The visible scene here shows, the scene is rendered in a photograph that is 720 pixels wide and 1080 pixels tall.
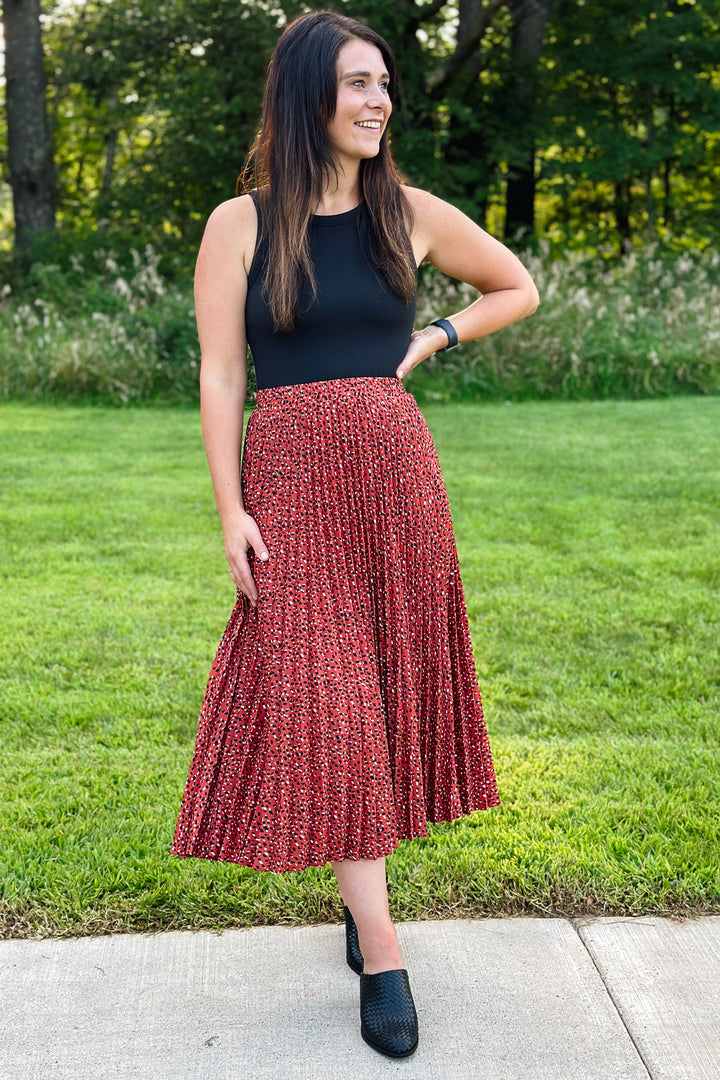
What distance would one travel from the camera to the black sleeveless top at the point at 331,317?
7.30 feet

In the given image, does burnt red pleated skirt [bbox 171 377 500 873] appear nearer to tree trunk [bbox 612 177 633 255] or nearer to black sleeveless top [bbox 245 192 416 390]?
black sleeveless top [bbox 245 192 416 390]

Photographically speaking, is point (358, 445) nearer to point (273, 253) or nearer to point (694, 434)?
point (273, 253)

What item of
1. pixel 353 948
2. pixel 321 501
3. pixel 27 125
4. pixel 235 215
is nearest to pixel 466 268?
pixel 235 215

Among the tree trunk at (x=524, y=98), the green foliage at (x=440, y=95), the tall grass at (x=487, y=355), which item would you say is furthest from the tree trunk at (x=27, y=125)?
the tree trunk at (x=524, y=98)

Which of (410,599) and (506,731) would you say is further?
(506,731)

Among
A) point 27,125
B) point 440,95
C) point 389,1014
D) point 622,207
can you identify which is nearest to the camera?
point 389,1014

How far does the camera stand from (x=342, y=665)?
2.21 meters

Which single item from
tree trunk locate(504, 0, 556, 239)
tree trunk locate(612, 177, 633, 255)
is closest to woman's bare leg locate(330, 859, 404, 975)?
tree trunk locate(504, 0, 556, 239)

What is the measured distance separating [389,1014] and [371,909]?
7.8 inches

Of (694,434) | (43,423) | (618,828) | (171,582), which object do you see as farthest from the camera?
(43,423)

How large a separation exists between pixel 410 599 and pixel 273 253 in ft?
2.46

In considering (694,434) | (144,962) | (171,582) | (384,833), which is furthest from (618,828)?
(694,434)

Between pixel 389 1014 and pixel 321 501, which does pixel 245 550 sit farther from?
pixel 389 1014

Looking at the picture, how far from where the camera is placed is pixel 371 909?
2.24m
